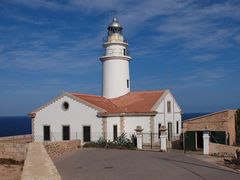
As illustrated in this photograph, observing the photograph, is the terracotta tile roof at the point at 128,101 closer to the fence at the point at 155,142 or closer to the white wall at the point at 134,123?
the white wall at the point at 134,123

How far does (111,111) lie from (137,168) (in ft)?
40.9

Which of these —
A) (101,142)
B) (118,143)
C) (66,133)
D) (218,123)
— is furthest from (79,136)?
(218,123)

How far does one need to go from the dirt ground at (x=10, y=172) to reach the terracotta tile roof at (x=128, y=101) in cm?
880

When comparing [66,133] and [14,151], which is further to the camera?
[66,133]

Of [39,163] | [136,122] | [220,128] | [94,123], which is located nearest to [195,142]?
[220,128]

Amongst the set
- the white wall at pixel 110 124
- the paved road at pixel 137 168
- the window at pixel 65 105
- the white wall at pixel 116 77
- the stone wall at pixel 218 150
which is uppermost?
the white wall at pixel 116 77

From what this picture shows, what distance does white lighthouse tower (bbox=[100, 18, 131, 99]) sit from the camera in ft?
112

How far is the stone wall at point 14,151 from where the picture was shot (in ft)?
76.9

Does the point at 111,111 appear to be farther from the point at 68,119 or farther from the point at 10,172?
the point at 10,172

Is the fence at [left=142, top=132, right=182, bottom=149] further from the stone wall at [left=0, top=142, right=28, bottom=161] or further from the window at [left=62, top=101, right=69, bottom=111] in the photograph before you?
the stone wall at [left=0, top=142, right=28, bottom=161]

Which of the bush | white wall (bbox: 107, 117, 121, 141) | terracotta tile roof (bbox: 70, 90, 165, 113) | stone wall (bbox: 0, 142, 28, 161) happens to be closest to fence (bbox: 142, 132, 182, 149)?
the bush

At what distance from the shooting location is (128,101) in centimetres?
3253

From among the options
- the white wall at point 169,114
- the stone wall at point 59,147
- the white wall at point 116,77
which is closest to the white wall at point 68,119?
the stone wall at point 59,147

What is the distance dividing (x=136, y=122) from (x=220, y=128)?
629 cm
